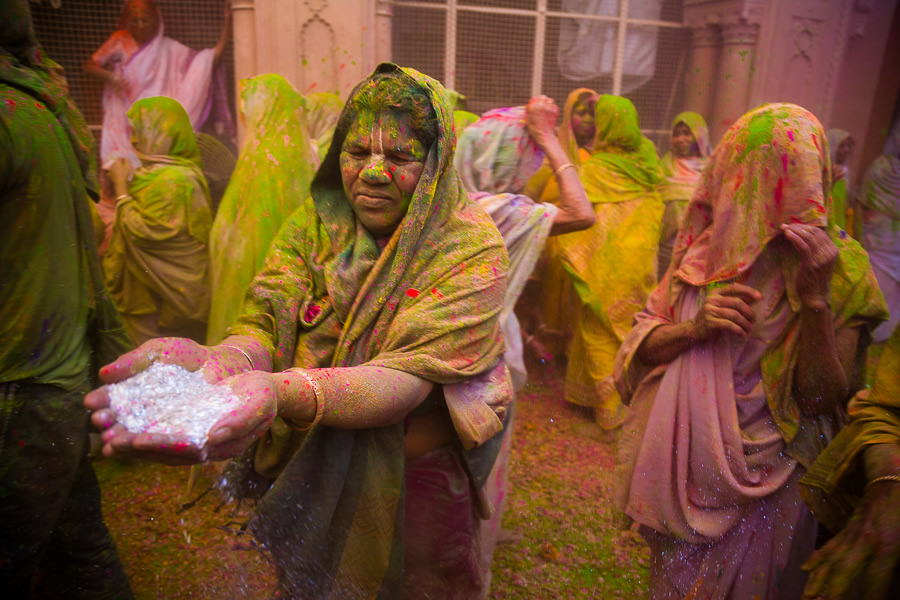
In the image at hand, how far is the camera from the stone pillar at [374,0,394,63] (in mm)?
5543

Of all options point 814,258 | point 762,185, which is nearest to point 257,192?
point 762,185

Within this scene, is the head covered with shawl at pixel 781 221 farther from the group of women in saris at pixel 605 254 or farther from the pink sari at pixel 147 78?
the pink sari at pixel 147 78

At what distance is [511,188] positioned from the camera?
131 inches

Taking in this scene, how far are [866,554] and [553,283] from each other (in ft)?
12.8

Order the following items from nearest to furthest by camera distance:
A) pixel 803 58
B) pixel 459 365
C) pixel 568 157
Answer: pixel 459 365 → pixel 568 157 → pixel 803 58

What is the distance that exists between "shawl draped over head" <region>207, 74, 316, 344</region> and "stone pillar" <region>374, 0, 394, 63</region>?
2.38 metres

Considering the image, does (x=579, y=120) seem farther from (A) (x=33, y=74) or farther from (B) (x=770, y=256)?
(A) (x=33, y=74)

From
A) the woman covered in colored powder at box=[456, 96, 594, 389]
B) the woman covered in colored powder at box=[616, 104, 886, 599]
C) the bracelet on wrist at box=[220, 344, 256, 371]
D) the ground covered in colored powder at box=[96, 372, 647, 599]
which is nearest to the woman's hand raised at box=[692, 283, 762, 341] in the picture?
the woman covered in colored powder at box=[616, 104, 886, 599]

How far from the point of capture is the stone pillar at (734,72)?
6547mm

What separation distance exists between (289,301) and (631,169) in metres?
4.09

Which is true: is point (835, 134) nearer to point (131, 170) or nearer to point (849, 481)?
point (849, 481)

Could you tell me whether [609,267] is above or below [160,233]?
below

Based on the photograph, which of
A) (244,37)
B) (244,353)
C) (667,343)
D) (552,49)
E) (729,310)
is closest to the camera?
(244,353)

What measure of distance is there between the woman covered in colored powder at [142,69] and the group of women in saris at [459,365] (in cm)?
448
